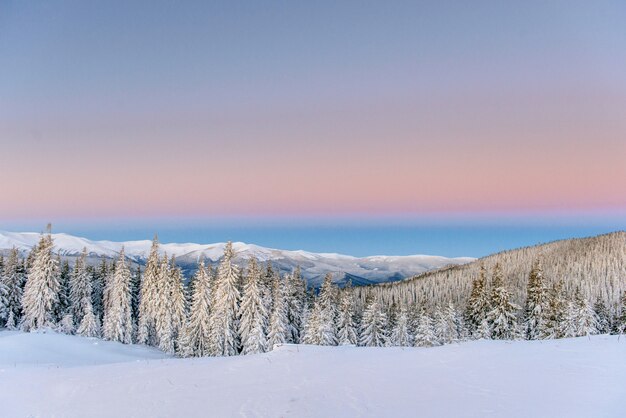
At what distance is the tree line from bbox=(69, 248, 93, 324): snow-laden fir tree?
0.15 metres

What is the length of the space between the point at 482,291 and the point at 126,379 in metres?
44.0

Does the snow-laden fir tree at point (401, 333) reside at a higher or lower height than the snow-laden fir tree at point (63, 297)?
lower

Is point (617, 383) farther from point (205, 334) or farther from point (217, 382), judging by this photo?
point (205, 334)

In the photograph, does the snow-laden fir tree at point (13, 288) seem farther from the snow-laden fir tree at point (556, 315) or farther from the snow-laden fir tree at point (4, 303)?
the snow-laden fir tree at point (556, 315)

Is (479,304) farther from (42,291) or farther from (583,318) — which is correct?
(42,291)

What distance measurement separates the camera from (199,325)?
49906mm

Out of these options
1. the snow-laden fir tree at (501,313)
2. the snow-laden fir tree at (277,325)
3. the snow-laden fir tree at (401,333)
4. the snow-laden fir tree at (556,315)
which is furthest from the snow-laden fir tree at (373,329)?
the snow-laden fir tree at (556,315)

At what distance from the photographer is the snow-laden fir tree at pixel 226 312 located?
47.2 metres

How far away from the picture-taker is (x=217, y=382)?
15180 millimetres

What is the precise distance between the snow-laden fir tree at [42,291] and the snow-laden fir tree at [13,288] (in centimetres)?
524

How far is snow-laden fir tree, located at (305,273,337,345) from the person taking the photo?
49688 mm

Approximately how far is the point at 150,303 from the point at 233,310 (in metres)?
15.8

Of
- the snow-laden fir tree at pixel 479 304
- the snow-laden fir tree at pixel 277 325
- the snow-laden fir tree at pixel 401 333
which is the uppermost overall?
the snow-laden fir tree at pixel 479 304

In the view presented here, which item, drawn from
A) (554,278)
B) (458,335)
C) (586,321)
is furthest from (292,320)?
(554,278)
